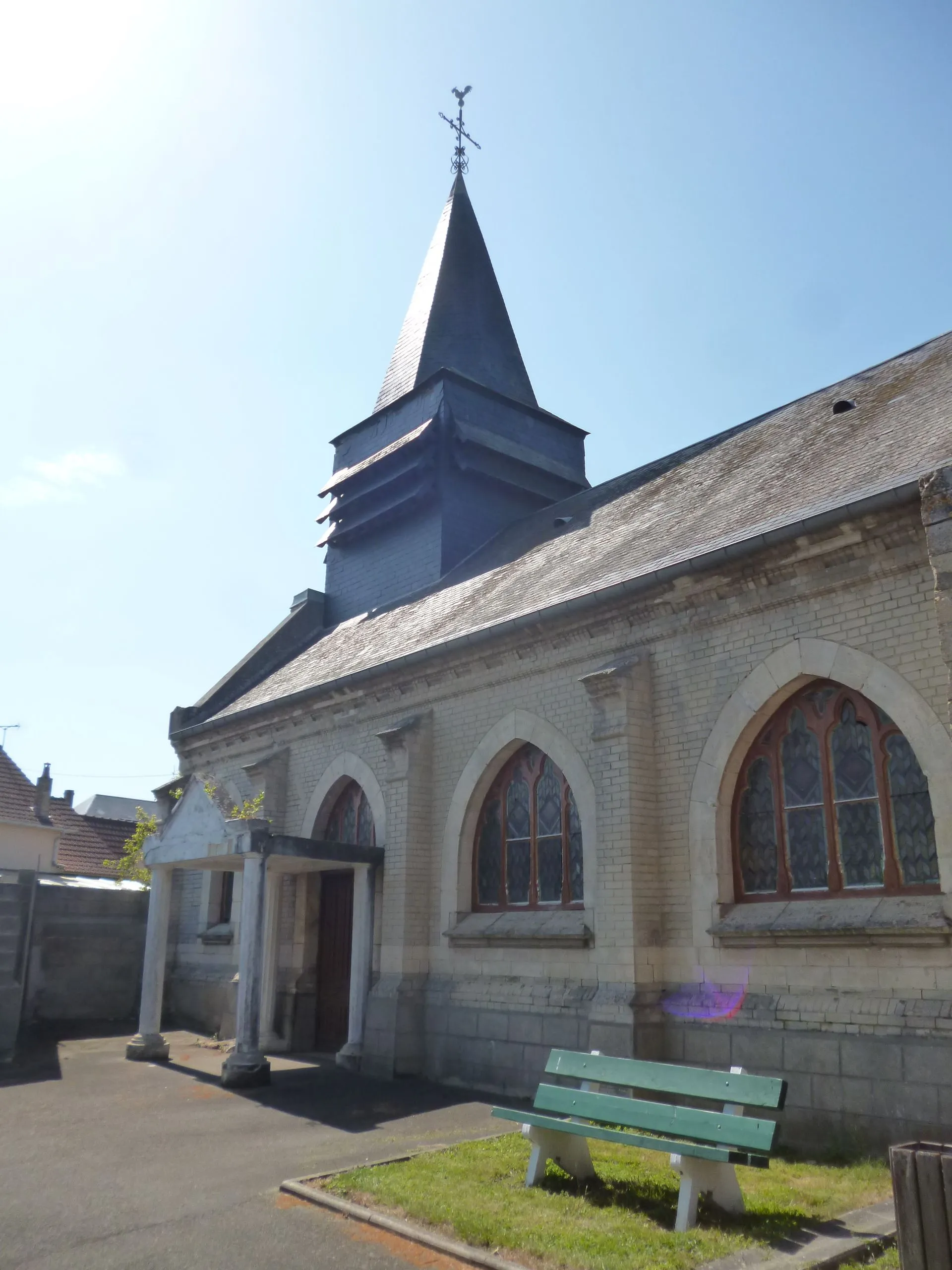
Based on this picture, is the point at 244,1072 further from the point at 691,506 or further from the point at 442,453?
the point at 442,453

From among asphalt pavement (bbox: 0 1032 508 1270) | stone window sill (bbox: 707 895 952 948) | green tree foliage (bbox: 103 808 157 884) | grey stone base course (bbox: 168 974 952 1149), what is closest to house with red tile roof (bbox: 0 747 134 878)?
green tree foliage (bbox: 103 808 157 884)

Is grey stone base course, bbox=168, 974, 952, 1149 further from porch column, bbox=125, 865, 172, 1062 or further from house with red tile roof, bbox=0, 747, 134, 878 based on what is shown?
house with red tile roof, bbox=0, 747, 134, 878

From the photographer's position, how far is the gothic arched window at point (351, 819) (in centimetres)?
1484

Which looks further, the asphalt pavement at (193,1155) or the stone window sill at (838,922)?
the stone window sill at (838,922)

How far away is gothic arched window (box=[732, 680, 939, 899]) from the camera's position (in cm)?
851

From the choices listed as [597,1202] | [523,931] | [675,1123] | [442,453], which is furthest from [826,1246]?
[442,453]

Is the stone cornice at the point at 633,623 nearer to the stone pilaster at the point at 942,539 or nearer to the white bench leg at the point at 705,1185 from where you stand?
the stone pilaster at the point at 942,539

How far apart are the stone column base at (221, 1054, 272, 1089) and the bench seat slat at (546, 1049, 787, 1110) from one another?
219 inches

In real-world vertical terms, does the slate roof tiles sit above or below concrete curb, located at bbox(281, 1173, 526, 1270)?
above

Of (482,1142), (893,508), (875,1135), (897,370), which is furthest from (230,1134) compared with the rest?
(897,370)

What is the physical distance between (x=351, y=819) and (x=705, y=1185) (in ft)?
32.4

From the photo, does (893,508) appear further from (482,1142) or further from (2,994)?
(2,994)

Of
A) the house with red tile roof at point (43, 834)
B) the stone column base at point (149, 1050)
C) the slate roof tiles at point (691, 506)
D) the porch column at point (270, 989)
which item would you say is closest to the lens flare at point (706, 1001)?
the slate roof tiles at point (691, 506)

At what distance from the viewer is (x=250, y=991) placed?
11.6 meters
